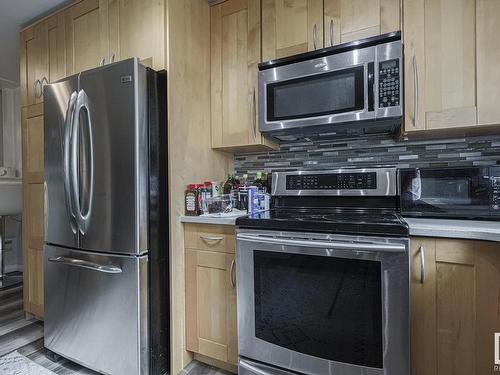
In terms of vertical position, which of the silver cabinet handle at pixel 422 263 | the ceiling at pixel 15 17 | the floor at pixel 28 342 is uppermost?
the ceiling at pixel 15 17

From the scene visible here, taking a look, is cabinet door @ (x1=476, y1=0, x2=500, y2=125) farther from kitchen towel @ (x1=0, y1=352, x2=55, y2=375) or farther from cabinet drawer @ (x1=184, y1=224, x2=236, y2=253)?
kitchen towel @ (x1=0, y1=352, x2=55, y2=375)

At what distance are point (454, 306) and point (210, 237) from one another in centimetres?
113

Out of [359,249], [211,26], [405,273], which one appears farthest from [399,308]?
[211,26]

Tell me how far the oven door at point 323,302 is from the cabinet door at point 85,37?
5.03 ft

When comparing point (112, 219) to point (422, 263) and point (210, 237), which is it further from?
point (422, 263)

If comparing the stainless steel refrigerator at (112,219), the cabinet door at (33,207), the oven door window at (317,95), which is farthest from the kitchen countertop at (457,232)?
the cabinet door at (33,207)

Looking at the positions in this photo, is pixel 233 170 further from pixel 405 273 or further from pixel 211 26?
pixel 405 273

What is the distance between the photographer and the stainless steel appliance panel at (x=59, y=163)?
1.52 m

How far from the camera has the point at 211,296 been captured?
1.51 m

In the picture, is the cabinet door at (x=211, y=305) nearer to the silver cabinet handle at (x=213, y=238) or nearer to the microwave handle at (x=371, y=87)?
the silver cabinet handle at (x=213, y=238)

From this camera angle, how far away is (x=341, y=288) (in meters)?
1.12

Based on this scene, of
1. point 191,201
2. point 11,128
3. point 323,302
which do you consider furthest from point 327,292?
point 11,128

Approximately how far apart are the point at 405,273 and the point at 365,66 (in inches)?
39.9

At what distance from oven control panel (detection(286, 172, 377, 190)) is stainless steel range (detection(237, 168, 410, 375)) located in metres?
0.02
